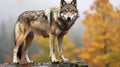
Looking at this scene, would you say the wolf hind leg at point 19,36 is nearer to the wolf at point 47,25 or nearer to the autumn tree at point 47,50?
the wolf at point 47,25

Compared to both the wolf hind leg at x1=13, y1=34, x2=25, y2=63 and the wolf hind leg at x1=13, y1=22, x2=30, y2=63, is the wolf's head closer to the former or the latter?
the wolf hind leg at x1=13, y1=22, x2=30, y2=63

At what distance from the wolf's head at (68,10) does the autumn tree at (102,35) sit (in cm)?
2036

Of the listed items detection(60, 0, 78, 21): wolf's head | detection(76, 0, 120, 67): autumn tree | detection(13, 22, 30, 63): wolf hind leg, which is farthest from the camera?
detection(76, 0, 120, 67): autumn tree

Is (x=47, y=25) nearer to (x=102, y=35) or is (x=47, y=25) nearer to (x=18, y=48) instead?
(x=18, y=48)

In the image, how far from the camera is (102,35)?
36719 mm

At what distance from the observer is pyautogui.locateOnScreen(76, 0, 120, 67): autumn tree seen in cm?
3659

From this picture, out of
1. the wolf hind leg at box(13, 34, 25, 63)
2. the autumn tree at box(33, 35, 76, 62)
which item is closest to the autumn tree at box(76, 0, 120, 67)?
the autumn tree at box(33, 35, 76, 62)

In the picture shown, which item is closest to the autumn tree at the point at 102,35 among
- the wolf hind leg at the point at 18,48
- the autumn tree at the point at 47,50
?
the autumn tree at the point at 47,50

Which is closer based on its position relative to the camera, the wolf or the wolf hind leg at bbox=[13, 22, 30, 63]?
the wolf

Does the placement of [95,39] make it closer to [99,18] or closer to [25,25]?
[99,18]

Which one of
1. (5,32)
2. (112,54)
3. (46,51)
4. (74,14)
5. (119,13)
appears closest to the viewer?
(74,14)

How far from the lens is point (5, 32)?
67812 millimetres

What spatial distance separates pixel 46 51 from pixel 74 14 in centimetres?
2811

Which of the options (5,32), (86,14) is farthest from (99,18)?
(5,32)
